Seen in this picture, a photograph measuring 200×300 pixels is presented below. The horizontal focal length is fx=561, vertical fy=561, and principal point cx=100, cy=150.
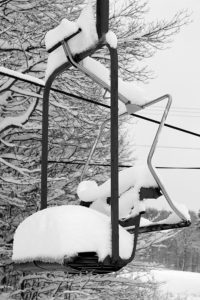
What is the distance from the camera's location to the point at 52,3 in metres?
7.92

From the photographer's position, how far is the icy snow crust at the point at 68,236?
1.43 m

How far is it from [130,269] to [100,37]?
27.0 feet

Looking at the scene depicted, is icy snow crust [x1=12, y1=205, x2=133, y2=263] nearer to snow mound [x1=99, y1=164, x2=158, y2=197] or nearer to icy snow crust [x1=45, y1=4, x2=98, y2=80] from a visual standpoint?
snow mound [x1=99, y1=164, x2=158, y2=197]

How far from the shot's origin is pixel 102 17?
63.7 inches

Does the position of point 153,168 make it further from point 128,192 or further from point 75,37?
point 75,37

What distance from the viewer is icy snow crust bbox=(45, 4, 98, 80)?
1.62m

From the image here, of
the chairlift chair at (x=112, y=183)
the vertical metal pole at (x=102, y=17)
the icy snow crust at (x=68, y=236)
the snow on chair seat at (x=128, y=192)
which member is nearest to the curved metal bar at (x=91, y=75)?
the chairlift chair at (x=112, y=183)

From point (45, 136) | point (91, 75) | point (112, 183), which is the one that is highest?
point (91, 75)

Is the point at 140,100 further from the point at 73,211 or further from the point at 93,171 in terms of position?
the point at 93,171

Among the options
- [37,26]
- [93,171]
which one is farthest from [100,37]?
[93,171]

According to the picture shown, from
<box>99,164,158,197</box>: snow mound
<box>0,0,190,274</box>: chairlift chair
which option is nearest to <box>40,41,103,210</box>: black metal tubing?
<box>0,0,190,274</box>: chairlift chair

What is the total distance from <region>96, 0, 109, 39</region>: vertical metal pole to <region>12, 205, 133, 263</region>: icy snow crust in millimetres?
504

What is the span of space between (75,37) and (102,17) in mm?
126

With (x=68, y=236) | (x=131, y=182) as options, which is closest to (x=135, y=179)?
(x=131, y=182)
